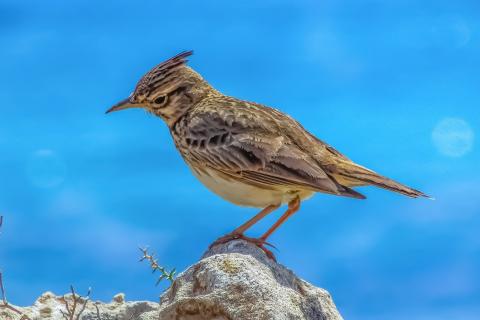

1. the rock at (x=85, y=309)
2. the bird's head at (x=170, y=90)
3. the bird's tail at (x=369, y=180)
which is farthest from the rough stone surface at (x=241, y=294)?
the bird's head at (x=170, y=90)

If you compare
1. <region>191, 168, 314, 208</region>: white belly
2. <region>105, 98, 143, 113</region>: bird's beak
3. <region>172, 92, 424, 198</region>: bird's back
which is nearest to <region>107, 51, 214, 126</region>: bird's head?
<region>105, 98, 143, 113</region>: bird's beak

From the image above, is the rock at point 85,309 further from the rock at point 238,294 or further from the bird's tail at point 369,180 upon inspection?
the bird's tail at point 369,180

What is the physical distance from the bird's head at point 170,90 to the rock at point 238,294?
3.43 meters

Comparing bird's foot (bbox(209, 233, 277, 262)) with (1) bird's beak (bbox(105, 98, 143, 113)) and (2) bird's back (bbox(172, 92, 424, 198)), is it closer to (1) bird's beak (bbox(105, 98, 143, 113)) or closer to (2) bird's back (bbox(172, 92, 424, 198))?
(2) bird's back (bbox(172, 92, 424, 198))

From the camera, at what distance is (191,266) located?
720 centimetres

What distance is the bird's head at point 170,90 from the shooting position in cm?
1044

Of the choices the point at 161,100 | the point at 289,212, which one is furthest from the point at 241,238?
the point at 161,100

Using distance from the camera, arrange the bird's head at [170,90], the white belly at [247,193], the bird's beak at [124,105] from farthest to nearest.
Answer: the bird's beak at [124,105], the bird's head at [170,90], the white belly at [247,193]

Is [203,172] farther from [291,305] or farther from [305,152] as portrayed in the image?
[291,305]

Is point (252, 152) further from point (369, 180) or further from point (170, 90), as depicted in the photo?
point (170, 90)

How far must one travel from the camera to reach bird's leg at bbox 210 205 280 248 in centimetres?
853

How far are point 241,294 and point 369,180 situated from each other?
2833 mm

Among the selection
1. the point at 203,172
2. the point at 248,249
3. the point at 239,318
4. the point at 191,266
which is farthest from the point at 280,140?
the point at 239,318

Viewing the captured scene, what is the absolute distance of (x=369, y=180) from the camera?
894 cm
